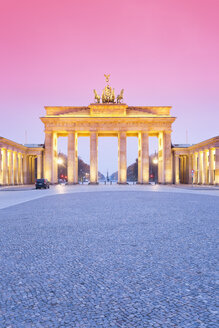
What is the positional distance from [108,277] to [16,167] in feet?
204

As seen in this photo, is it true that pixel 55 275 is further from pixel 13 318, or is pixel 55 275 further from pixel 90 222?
pixel 90 222

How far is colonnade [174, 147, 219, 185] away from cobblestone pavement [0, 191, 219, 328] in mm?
44702

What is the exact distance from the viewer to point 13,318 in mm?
3406

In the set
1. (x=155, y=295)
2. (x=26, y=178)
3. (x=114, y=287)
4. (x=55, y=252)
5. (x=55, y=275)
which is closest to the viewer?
(x=155, y=295)

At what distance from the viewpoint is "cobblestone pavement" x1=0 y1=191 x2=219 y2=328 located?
11.3 feet

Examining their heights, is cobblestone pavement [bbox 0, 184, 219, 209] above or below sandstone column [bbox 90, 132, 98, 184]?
below

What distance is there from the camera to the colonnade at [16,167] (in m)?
55.2

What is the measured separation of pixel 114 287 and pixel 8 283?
1.79m

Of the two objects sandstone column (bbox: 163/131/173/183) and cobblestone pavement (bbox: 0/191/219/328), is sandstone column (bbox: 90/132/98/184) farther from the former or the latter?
cobblestone pavement (bbox: 0/191/219/328)

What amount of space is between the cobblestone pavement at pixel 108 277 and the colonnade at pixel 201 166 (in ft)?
147

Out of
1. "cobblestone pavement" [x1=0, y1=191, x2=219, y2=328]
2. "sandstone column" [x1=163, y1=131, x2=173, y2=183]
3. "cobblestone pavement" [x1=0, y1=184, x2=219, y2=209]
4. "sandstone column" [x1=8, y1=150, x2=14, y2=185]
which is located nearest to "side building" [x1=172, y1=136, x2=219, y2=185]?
"sandstone column" [x1=163, y1=131, x2=173, y2=183]

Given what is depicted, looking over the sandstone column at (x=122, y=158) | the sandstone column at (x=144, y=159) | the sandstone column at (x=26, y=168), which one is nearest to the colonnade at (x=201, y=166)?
the sandstone column at (x=144, y=159)

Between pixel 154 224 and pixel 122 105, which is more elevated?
pixel 122 105

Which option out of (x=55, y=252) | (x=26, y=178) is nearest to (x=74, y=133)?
(x=26, y=178)
